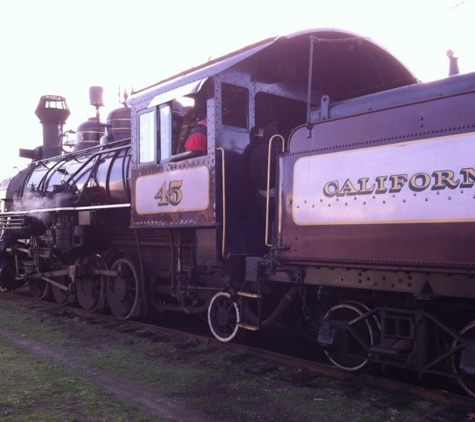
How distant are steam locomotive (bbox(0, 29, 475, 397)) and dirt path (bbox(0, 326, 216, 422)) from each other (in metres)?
1.48

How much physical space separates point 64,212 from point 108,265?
1.63 meters

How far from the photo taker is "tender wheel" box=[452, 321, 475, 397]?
4312mm

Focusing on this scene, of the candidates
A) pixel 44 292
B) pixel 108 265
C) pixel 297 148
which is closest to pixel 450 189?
pixel 297 148

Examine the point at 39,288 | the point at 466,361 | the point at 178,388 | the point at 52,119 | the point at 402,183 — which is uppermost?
the point at 52,119

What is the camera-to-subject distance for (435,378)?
568 cm

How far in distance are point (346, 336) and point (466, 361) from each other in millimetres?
1339

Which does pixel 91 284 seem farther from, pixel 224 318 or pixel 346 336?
pixel 346 336

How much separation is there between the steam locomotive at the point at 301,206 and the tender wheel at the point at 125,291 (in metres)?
0.03

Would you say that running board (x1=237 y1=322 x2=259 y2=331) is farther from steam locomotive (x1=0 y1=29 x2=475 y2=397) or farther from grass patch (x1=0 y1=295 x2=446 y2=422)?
grass patch (x1=0 y1=295 x2=446 y2=422)

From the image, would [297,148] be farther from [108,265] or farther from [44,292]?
[44,292]

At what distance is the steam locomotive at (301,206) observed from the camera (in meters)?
4.48

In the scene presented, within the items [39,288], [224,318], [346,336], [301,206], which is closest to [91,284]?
[39,288]

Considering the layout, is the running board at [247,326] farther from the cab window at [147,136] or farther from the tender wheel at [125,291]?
the tender wheel at [125,291]

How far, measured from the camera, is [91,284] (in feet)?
32.5
